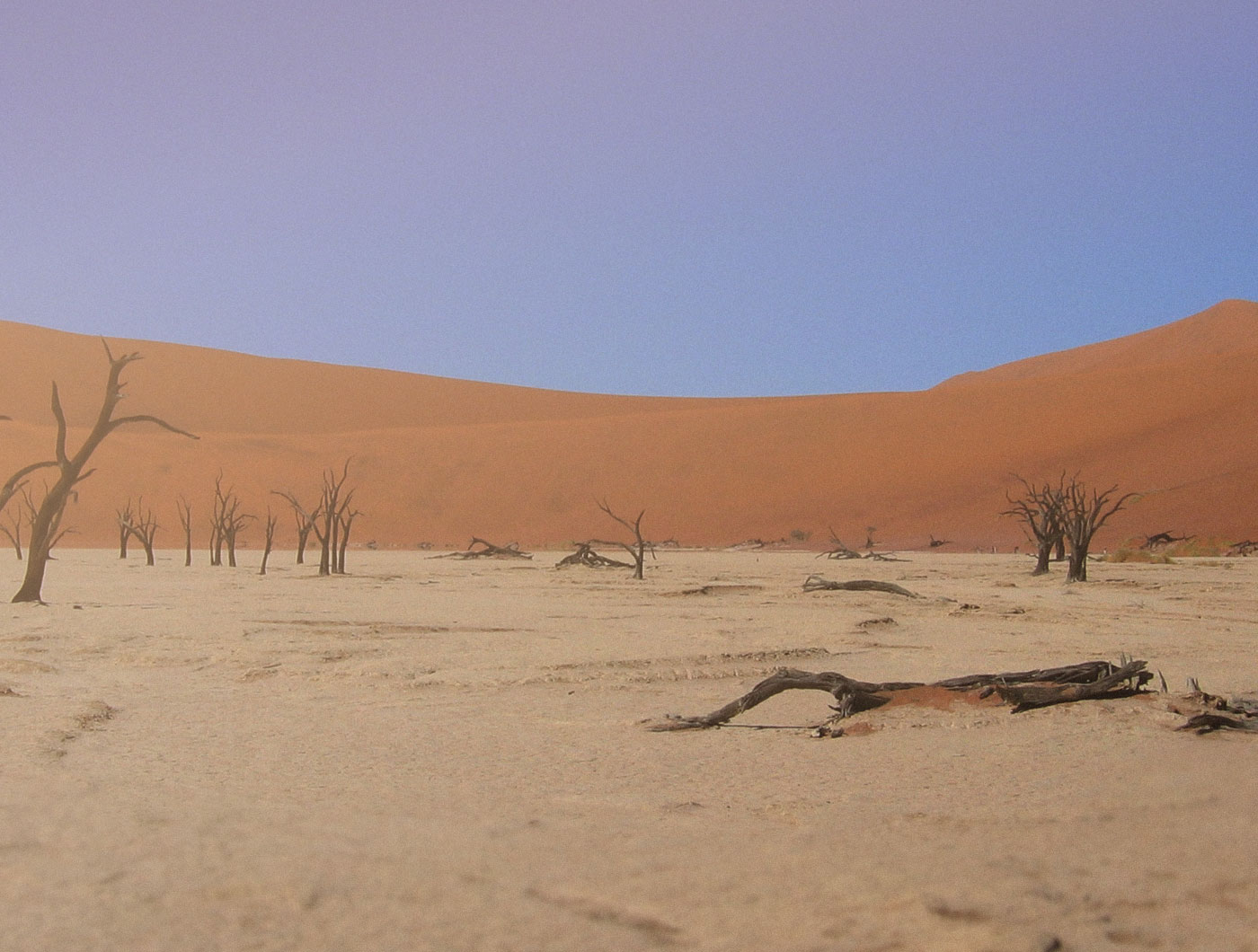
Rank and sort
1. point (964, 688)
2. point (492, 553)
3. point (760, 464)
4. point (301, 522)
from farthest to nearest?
point (760, 464), point (301, 522), point (492, 553), point (964, 688)

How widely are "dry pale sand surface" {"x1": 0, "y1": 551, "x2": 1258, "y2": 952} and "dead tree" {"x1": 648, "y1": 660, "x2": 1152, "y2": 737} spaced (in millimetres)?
98

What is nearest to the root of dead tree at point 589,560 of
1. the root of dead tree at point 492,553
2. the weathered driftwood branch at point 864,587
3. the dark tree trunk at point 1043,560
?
the root of dead tree at point 492,553

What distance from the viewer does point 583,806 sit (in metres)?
3.47

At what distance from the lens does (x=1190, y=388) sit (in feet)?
175

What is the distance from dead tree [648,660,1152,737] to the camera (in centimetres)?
486

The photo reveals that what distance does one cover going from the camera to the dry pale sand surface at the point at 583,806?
94.3 inches

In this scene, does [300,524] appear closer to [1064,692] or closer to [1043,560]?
[1043,560]

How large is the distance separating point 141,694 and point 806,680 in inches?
135

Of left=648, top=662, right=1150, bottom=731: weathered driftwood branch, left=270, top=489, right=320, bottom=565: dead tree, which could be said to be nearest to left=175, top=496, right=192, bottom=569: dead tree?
left=270, top=489, right=320, bottom=565: dead tree

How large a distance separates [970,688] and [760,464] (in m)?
51.2

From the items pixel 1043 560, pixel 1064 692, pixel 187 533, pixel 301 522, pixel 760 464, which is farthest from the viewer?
pixel 760 464

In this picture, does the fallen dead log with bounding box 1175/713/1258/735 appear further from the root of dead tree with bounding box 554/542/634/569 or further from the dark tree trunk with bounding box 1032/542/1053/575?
the root of dead tree with bounding box 554/542/634/569

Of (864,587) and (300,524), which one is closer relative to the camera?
(864,587)

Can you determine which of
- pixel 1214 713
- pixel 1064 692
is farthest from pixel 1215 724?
pixel 1064 692
